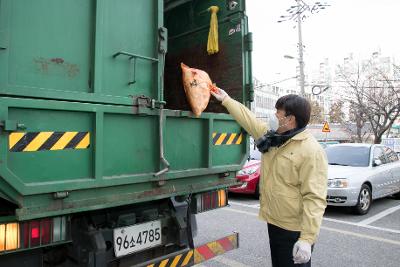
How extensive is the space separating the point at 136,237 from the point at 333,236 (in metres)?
4.01

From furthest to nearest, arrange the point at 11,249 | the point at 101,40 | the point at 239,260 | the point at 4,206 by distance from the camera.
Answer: the point at 239,260, the point at 101,40, the point at 4,206, the point at 11,249

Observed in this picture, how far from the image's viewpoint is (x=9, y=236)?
7.12 ft

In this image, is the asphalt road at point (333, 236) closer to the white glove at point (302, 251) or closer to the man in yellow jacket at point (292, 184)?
the man in yellow jacket at point (292, 184)

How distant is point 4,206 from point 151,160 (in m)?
1.03

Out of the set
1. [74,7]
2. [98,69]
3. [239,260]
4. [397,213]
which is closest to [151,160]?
[98,69]

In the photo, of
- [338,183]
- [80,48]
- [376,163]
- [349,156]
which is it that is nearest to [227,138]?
[80,48]

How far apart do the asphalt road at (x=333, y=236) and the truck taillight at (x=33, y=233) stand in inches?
54.4

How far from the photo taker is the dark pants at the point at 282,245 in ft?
8.21

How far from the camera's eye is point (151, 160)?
2764 millimetres

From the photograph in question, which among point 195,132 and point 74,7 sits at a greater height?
point 74,7

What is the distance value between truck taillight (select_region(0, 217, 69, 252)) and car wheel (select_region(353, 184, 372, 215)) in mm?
6386

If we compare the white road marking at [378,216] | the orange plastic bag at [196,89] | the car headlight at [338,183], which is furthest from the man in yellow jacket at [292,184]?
the car headlight at [338,183]

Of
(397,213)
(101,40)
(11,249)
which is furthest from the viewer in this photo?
(397,213)

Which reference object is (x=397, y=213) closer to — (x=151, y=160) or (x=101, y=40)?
(x=151, y=160)
